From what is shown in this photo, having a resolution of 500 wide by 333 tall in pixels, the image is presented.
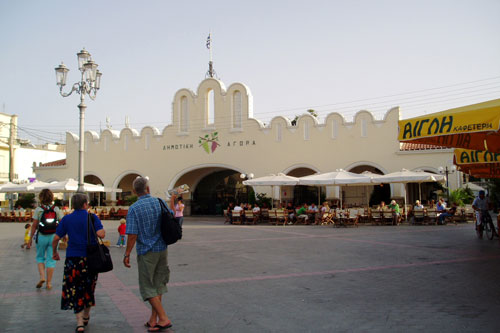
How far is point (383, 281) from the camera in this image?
7.45 m

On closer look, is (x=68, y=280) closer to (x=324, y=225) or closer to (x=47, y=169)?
(x=324, y=225)

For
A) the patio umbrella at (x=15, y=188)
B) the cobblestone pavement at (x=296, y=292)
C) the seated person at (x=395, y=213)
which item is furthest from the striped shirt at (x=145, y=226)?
the patio umbrella at (x=15, y=188)

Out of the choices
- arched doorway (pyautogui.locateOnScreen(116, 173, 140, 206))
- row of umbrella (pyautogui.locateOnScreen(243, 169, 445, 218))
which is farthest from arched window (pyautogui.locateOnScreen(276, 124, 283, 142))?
arched doorway (pyautogui.locateOnScreen(116, 173, 140, 206))

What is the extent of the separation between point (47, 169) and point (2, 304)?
30.6 meters

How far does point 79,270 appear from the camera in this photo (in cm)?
530

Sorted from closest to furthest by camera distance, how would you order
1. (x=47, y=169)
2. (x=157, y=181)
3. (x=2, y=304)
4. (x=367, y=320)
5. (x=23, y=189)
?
1. (x=367, y=320)
2. (x=2, y=304)
3. (x=23, y=189)
4. (x=157, y=181)
5. (x=47, y=169)

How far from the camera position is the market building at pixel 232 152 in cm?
2366

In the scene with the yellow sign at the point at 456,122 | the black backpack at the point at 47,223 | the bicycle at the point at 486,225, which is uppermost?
the yellow sign at the point at 456,122

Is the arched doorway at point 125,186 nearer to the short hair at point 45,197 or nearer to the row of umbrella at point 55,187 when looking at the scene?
the row of umbrella at point 55,187

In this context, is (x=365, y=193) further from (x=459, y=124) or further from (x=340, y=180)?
(x=459, y=124)

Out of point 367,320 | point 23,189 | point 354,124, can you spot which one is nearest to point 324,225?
point 354,124

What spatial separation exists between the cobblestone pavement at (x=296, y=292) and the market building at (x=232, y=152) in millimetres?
12313

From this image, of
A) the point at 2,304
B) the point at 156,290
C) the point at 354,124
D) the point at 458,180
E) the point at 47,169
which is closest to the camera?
the point at 156,290

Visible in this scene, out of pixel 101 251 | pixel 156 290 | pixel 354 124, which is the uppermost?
pixel 354 124
